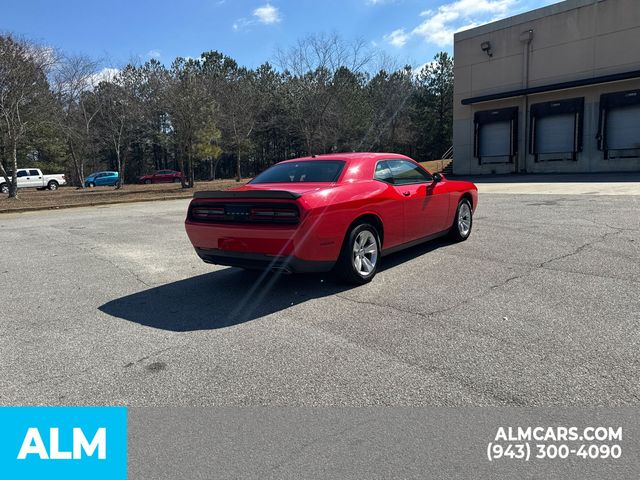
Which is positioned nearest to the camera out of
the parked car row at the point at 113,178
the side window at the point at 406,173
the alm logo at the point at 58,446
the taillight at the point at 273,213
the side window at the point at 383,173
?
the alm logo at the point at 58,446

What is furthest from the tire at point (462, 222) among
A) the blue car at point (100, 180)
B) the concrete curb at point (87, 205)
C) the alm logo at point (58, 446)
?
the blue car at point (100, 180)

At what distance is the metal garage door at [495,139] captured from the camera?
2944 centimetres

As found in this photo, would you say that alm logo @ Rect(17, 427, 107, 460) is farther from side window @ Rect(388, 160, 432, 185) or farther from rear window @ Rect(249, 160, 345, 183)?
side window @ Rect(388, 160, 432, 185)

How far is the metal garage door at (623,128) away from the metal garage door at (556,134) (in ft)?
6.10

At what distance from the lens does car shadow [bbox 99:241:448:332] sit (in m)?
4.67

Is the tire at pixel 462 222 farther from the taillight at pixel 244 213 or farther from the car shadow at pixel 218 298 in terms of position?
the taillight at pixel 244 213

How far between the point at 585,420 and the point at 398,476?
1204mm

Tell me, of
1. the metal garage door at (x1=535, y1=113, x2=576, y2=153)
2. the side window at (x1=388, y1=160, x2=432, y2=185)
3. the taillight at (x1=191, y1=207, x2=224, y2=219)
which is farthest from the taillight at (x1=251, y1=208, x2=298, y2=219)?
the metal garage door at (x1=535, y1=113, x2=576, y2=153)

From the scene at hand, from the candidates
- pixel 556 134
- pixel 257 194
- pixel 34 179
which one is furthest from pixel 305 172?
pixel 34 179

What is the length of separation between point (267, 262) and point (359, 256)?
114 cm

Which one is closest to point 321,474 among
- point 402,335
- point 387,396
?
point 387,396

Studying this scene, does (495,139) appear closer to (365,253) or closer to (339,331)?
(365,253)

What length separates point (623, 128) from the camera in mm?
25000

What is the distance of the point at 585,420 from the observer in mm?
2717
